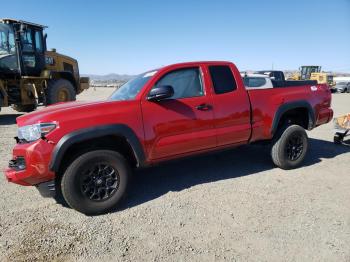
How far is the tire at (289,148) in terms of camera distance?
560 centimetres

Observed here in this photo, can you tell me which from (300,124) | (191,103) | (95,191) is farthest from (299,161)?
(95,191)

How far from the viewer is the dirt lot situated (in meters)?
3.21

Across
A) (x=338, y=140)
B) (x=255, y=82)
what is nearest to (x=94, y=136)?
(x=255, y=82)

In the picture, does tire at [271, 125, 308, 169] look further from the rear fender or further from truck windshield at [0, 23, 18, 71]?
truck windshield at [0, 23, 18, 71]

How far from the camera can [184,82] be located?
4.76 meters

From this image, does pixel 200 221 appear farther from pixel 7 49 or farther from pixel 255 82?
pixel 7 49

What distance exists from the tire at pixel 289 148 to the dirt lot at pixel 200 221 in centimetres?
18

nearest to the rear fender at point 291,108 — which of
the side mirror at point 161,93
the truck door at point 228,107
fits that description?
the truck door at point 228,107

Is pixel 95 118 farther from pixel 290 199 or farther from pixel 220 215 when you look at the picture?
pixel 290 199

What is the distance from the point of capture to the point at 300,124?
6.23 metres

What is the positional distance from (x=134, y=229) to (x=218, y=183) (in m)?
1.80

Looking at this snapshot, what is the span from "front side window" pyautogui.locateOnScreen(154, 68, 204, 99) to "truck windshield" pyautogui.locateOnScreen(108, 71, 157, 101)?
255 millimetres

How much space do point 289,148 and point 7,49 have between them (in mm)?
10135

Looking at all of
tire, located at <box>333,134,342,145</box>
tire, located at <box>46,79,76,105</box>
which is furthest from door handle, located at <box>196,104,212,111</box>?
tire, located at <box>46,79,76,105</box>
